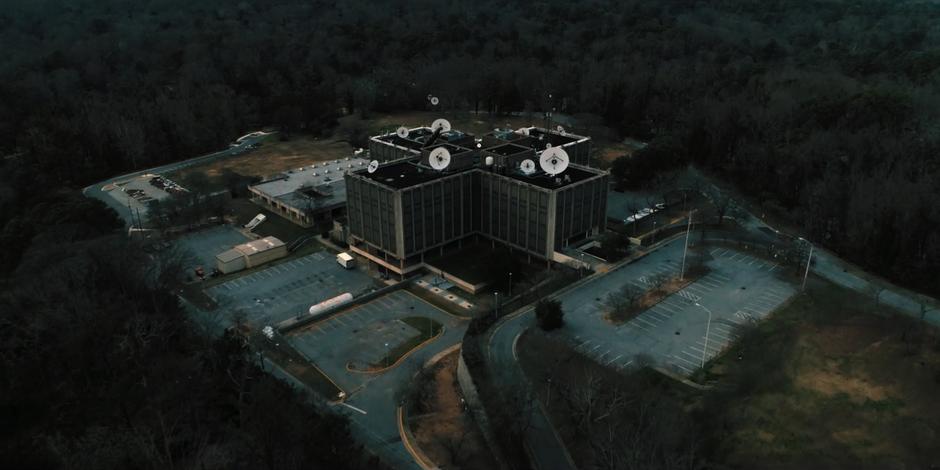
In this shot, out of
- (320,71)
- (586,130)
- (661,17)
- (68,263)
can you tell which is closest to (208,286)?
(68,263)

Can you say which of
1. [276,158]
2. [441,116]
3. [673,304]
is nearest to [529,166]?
[673,304]

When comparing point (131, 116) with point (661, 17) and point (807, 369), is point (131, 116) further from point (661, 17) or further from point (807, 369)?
point (661, 17)

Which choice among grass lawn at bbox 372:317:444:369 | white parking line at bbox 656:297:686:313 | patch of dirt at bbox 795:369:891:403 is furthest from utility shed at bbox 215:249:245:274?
patch of dirt at bbox 795:369:891:403

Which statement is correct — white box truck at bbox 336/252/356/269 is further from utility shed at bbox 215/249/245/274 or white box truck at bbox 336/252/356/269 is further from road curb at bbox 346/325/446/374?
road curb at bbox 346/325/446/374

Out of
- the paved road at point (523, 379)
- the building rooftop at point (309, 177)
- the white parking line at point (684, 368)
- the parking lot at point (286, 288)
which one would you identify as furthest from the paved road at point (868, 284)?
the building rooftop at point (309, 177)

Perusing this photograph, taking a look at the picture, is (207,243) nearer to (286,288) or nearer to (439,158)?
(286,288)

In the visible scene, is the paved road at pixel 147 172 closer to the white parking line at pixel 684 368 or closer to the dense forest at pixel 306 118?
the dense forest at pixel 306 118
